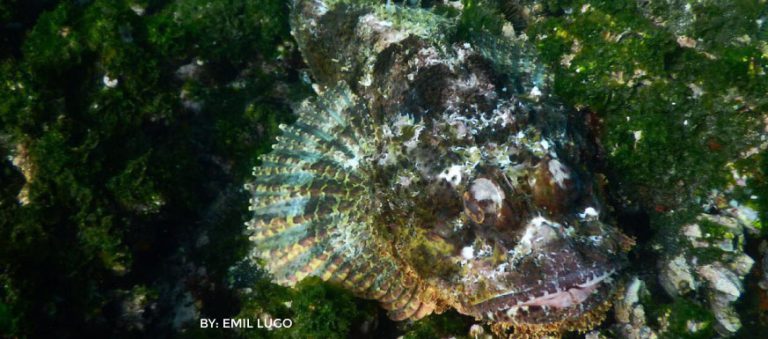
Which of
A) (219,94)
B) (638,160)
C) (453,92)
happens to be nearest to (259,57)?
(219,94)

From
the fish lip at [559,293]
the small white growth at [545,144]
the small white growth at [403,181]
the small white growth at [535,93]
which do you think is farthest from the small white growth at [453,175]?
the small white growth at [535,93]

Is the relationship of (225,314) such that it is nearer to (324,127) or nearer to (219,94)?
(324,127)

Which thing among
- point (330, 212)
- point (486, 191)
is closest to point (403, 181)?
point (486, 191)

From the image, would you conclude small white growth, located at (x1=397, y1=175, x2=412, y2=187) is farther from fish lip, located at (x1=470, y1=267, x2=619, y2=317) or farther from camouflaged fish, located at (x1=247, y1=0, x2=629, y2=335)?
fish lip, located at (x1=470, y1=267, x2=619, y2=317)

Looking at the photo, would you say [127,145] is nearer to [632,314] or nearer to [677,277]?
[632,314]

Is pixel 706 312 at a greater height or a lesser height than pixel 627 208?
lesser

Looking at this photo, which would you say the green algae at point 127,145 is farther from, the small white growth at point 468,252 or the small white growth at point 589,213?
the small white growth at point 589,213
